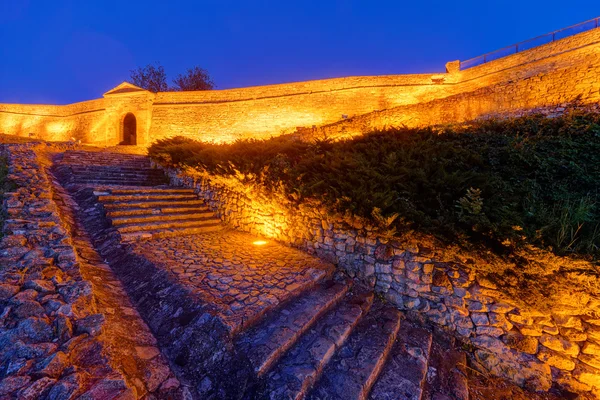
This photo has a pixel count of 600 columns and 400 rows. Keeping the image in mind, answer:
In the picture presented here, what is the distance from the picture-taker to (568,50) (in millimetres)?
11859

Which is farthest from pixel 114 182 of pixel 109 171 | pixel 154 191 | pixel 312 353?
pixel 312 353

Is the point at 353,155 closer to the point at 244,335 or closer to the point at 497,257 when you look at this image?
the point at 497,257

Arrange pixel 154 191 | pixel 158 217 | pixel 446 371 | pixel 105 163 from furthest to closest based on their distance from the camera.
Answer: pixel 105 163 < pixel 154 191 < pixel 158 217 < pixel 446 371

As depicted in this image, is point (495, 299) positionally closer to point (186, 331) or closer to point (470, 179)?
point (470, 179)

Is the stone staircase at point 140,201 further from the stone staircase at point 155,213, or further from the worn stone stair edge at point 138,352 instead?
the worn stone stair edge at point 138,352

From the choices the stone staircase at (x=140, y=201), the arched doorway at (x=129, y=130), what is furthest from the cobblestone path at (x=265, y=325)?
the arched doorway at (x=129, y=130)

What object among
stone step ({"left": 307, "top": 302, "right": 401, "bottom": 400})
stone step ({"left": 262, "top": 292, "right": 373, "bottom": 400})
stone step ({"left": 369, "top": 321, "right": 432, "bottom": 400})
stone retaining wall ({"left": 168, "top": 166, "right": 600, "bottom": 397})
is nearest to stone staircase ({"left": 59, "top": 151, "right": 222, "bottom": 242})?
stone retaining wall ({"left": 168, "top": 166, "right": 600, "bottom": 397})

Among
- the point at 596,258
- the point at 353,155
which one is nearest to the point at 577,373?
the point at 596,258

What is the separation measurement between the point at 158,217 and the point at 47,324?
3.58m

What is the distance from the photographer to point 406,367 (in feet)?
8.43

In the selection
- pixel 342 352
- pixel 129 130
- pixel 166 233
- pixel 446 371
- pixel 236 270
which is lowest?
pixel 446 371

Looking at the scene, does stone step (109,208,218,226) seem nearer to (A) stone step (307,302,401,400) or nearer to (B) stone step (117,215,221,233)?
(B) stone step (117,215,221,233)

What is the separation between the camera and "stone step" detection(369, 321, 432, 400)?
226cm

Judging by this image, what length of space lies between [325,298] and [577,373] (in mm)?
2595
